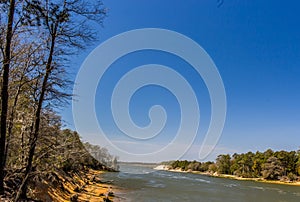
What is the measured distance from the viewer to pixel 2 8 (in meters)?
6.11

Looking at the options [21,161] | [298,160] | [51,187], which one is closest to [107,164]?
[298,160]

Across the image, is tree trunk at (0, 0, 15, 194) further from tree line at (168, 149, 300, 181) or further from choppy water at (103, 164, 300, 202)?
tree line at (168, 149, 300, 181)

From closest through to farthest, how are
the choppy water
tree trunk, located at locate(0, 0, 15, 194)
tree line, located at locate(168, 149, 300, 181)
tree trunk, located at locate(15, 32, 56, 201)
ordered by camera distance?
1. tree trunk, located at locate(0, 0, 15, 194)
2. tree trunk, located at locate(15, 32, 56, 201)
3. the choppy water
4. tree line, located at locate(168, 149, 300, 181)

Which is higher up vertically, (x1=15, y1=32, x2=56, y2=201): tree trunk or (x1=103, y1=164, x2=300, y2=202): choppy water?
(x1=15, y1=32, x2=56, y2=201): tree trunk

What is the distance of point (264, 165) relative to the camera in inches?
2694

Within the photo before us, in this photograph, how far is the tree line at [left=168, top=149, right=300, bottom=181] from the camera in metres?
63.9

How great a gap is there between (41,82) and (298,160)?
71.5m

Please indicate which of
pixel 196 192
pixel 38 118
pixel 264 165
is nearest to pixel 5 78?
pixel 38 118

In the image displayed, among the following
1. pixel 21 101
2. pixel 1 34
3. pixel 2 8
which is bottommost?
pixel 21 101

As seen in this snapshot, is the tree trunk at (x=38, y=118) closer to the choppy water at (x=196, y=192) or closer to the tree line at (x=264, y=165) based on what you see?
the choppy water at (x=196, y=192)

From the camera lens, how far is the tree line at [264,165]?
63925mm

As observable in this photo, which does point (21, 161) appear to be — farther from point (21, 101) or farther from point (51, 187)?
point (51, 187)

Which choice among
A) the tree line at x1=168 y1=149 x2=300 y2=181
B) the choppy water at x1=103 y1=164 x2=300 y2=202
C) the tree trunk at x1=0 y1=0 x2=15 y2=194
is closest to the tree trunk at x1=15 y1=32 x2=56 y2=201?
the tree trunk at x1=0 y1=0 x2=15 y2=194

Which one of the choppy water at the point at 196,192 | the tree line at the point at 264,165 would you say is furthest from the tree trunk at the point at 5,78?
the tree line at the point at 264,165
